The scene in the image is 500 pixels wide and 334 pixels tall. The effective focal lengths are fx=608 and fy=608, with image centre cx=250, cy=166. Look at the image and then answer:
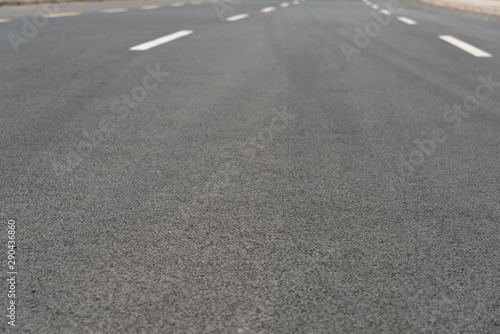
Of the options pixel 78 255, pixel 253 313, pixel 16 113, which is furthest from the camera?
pixel 16 113

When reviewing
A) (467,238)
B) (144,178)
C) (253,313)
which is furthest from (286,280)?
(144,178)

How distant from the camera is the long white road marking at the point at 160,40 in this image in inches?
316

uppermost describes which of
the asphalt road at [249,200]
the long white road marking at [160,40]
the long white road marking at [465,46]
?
the asphalt road at [249,200]

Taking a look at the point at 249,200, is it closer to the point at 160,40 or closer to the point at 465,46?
the point at 160,40

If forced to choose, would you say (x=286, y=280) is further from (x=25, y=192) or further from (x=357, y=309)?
(x=25, y=192)

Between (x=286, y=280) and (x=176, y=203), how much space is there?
86 cm

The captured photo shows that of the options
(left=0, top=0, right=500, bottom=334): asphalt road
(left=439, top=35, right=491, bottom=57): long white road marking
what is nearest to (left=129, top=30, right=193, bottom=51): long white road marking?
(left=0, top=0, right=500, bottom=334): asphalt road

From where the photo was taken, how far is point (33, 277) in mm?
2027

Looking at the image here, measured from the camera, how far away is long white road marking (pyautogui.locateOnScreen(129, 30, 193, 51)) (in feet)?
26.4

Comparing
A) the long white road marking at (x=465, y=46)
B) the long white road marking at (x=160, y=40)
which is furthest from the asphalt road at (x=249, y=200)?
the long white road marking at (x=465, y=46)

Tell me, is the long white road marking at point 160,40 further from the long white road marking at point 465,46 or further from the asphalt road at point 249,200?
the long white road marking at point 465,46

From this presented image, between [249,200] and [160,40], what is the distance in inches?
261

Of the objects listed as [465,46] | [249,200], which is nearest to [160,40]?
[465,46]

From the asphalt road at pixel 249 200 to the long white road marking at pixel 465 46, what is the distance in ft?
7.12
